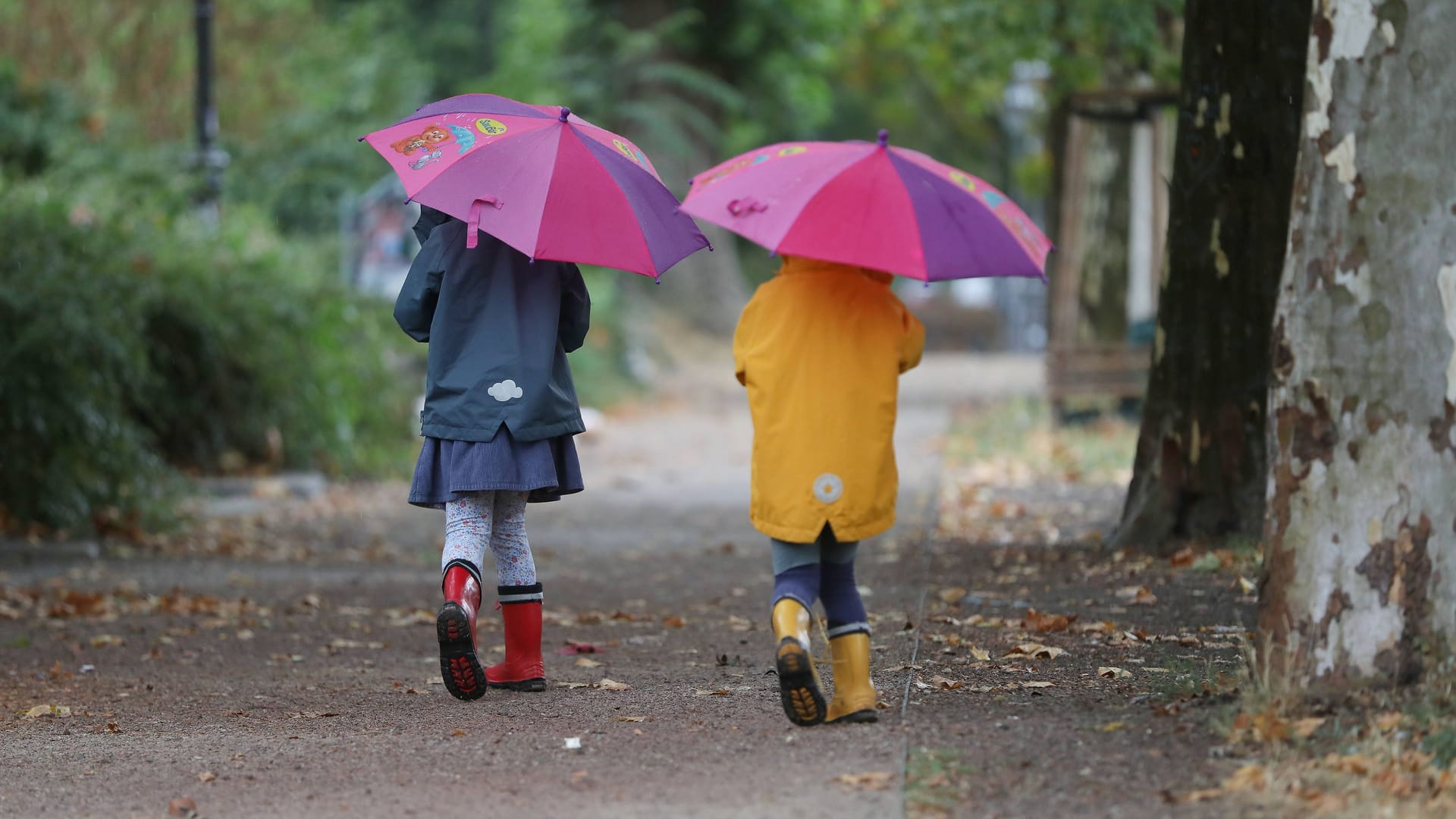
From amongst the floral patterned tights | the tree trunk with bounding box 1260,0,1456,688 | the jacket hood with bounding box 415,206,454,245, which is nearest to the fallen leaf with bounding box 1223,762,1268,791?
the tree trunk with bounding box 1260,0,1456,688

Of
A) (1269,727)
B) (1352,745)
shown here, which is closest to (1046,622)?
(1269,727)

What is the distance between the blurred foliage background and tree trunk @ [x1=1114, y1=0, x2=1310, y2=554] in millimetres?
5984

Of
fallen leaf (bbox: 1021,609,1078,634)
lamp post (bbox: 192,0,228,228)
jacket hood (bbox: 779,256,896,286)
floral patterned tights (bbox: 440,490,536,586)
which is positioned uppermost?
lamp post (bbox: 192,0,228,228)

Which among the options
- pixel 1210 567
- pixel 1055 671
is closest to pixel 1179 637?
pixel 1055 671

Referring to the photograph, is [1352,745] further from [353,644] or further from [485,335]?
[353,644]

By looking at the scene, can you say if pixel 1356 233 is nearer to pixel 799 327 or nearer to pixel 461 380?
pixel 799 327

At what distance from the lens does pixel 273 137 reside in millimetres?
22516

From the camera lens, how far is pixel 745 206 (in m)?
Result: 4.76

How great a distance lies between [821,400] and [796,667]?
748 millimetres

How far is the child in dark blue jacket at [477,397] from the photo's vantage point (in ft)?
17.5

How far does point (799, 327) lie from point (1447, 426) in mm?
1777

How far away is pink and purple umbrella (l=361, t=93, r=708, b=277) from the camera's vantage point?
17.1 ft

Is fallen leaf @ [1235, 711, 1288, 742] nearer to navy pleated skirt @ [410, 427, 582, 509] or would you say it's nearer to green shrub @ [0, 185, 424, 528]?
navy pleated skirt @ [410, 427, 582, 509]

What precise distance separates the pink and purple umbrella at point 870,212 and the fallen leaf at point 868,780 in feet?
4.30
